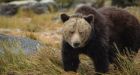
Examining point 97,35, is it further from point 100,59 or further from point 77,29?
Answer: point 77,29

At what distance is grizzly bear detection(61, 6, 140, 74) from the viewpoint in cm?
696

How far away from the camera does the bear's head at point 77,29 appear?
6.83m

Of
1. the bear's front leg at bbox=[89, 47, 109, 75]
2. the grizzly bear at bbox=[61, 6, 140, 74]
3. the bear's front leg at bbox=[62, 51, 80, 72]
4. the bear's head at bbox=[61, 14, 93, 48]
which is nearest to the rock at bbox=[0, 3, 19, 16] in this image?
the grizzly bear at bbox=[61, 6, 140, 74]

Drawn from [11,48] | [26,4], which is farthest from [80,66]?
[26,4]

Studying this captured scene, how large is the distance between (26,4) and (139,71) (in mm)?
14875

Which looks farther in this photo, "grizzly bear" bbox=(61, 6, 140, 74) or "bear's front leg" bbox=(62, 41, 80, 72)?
"bear's front leg" bbox=(62, 41, 80, 72)

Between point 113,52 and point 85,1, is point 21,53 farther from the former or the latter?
point 85,1

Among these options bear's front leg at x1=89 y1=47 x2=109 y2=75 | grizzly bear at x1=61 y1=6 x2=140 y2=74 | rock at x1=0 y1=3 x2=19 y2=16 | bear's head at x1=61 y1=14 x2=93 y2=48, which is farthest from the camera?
rock at x1=0 y1=3 x2=19 y2=16

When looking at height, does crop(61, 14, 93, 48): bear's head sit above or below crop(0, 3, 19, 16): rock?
above

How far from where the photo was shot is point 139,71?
7.02 m

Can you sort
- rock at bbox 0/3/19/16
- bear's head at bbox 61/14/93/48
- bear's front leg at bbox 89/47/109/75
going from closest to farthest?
bear's head at bbox 61/14/93/48 < bear's front leg at bbox 89/47/109/75 < rock at bbox 0/3/19/16

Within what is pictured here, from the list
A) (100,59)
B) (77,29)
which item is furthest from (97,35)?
(77,29)

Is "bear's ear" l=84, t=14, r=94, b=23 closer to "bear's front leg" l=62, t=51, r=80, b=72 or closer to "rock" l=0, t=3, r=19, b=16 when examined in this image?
"bear's front leg" l=62, t=51, r=80, b=72

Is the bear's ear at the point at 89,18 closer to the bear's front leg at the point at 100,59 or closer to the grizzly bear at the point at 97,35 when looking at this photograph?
the grizzly bear at the point at 97,35
